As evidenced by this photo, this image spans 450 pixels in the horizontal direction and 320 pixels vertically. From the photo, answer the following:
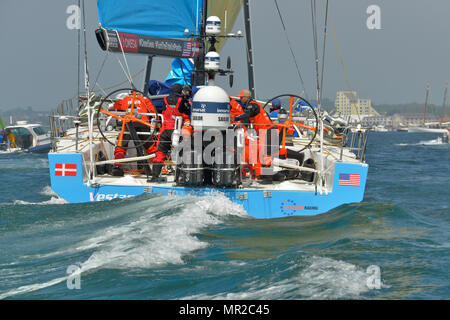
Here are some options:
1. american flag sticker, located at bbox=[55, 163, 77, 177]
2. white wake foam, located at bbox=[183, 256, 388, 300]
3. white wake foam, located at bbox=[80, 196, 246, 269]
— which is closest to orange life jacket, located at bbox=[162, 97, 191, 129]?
white wake foam, located at bbox=[80, 196, 246, 269]

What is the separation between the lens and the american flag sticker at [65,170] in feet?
23.8

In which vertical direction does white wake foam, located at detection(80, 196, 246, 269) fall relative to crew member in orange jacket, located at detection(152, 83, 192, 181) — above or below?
below

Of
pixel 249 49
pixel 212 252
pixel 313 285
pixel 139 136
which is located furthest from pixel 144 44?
pixel 313 285

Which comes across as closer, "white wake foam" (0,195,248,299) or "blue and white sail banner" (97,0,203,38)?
"white wake foam" (0,195,248,299)

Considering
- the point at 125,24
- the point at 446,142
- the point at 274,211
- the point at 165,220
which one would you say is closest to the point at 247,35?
the point at 125,24

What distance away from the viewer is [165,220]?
5.63 m

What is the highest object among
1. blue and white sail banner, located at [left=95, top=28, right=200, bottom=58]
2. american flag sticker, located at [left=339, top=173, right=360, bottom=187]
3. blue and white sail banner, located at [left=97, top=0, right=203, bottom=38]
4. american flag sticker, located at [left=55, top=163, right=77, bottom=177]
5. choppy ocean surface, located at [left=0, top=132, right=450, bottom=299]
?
blue and white sail banner, located at [left=97, top=0, right=203, bottom=38]

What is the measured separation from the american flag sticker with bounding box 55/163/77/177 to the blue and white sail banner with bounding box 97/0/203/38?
138 inches

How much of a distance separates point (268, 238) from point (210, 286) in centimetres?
178

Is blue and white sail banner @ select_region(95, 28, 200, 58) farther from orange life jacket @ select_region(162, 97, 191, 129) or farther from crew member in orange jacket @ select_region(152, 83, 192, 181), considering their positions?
orange life jacket @ select_region(162, 97, 191, 129)

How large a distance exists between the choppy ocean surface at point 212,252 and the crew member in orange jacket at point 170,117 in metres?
0.75

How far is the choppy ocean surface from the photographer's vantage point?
381 cm

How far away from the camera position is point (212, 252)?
15.6ft

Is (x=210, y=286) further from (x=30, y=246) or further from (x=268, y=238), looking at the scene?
(x=30, y=246)
